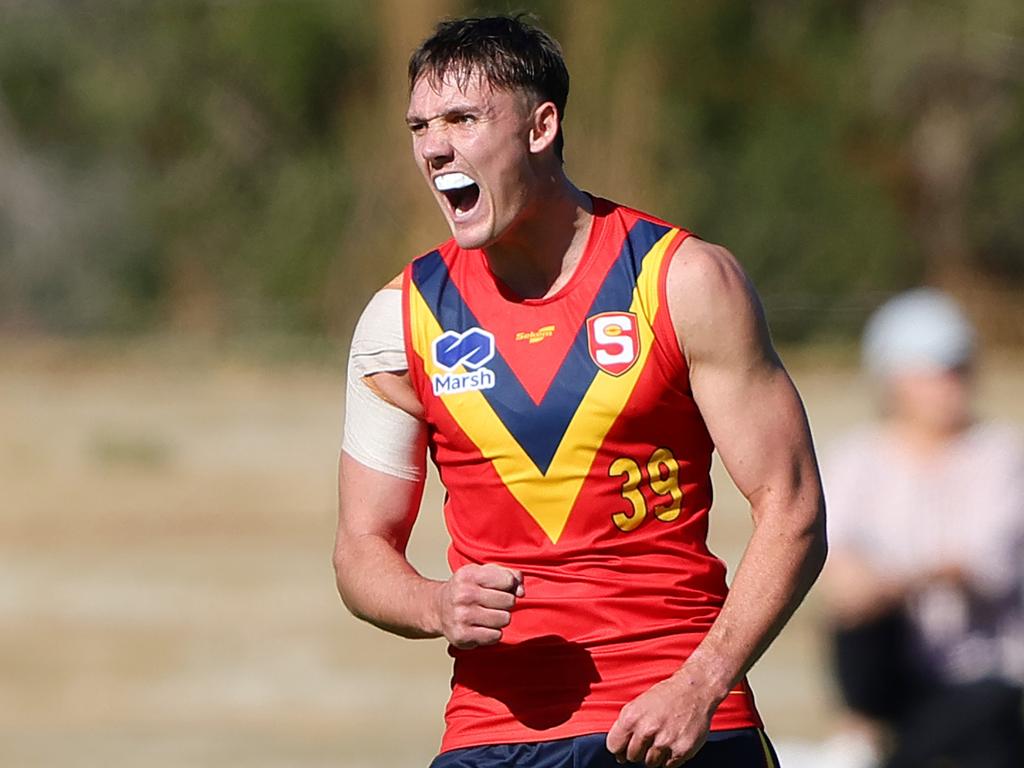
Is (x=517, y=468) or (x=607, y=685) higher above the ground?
(x=517, y=468)

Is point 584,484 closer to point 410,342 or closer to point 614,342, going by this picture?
point 614,342

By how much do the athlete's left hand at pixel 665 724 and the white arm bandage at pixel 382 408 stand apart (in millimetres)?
726

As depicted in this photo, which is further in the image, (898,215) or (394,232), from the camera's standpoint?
(898,215)

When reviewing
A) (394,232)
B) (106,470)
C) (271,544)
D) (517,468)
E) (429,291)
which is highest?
(394,232)

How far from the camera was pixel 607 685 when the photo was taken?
366 cm

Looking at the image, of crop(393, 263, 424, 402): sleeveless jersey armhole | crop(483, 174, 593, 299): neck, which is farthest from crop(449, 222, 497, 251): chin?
crop(393, 263, 424, 402): sleeveless jersey armhole

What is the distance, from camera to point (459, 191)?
3.71 m

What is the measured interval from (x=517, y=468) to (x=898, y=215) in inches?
999

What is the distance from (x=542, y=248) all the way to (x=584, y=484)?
0.45 meters

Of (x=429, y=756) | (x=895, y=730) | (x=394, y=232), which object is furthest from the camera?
(x=394, y=232)

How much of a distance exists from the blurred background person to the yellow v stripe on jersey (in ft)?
8.23

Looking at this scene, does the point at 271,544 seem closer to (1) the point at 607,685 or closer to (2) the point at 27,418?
(2) the point at 27,418

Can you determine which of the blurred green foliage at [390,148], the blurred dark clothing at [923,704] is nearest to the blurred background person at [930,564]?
the blurred dark clothing at [923,704]


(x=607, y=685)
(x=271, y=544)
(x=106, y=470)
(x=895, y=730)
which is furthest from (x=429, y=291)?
(x=106, y=470)
